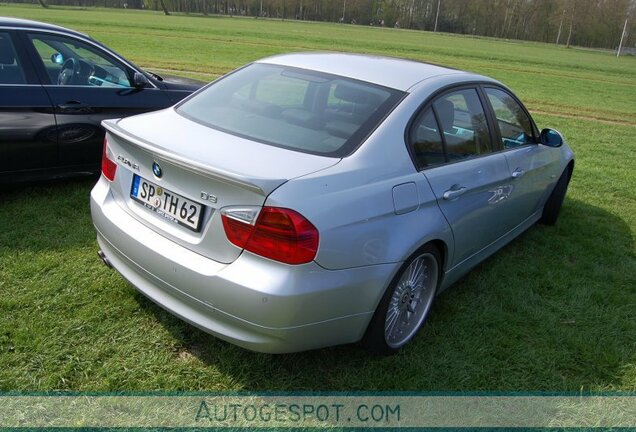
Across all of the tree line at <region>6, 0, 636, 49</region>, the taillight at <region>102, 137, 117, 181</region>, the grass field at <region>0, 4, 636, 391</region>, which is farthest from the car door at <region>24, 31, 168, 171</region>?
the tree line at <region>6, 0, 636, 49</region>

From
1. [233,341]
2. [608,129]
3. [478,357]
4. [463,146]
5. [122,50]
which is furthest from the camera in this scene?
[122,50]

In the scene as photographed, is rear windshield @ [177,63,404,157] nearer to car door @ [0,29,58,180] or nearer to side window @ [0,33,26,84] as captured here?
car door @ [0,29,58,180]

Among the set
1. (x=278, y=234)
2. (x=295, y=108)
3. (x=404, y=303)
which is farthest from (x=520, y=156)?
(x=278, y=234)

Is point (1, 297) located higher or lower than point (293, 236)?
lower

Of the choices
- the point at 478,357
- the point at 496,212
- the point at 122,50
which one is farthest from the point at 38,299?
the point at 122,50

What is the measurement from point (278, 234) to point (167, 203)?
2.21 ft

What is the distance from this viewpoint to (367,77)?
10.2 feet

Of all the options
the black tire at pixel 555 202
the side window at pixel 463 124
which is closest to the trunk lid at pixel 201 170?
the side window at pixel 463 124

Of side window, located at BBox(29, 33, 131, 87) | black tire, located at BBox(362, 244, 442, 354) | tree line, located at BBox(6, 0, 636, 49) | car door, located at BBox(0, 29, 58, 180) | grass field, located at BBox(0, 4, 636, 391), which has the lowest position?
grass field, located at BBox(0, 4, 636, 391)

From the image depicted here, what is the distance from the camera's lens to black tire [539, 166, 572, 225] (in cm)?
501

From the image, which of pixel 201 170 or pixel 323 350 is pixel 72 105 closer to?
pixel 201 170

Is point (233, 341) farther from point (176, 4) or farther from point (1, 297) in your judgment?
point (176, 4)

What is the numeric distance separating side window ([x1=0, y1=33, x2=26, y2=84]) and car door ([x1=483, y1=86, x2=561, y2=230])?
3.81 m

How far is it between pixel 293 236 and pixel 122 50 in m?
20.3
